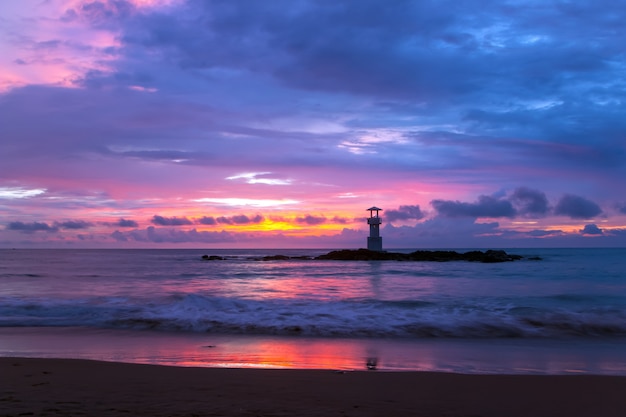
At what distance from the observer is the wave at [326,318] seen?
11.3m

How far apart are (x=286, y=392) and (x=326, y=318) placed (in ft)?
23.7

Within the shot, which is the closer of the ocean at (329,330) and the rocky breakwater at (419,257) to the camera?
the ocean at (329,330)

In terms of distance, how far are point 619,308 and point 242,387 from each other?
14161 millimetres

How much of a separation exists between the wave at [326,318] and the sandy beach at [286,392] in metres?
4.53

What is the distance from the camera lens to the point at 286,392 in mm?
5508

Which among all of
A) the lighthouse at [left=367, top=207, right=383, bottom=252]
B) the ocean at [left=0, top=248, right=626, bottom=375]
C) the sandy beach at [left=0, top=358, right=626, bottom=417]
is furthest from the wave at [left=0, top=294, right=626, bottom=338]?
the lighthouse at [left=367, top=207, right=383, bottom=252]

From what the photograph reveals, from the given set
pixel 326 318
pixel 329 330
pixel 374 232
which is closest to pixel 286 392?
pixel 329 330

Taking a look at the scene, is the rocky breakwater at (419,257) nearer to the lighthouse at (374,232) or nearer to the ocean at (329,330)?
the lighthouse at (374,232)

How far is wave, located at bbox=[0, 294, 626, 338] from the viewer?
11.3m

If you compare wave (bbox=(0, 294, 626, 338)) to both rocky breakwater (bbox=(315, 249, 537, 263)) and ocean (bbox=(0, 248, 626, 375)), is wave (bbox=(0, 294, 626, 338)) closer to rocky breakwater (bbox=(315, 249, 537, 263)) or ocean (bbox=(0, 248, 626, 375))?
ocean (bbox=(0, 248, 626, 375))

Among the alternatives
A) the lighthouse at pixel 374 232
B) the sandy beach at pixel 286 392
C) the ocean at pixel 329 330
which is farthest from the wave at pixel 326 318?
the lighthouse at pixel 374 232

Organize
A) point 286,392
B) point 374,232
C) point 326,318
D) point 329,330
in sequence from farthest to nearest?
point 374,232 → point 326,318 → point 329,330 → point 286,392

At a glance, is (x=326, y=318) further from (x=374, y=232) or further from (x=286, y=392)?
(x=374, y=232)

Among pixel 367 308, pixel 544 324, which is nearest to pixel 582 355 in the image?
pixel 544 324
